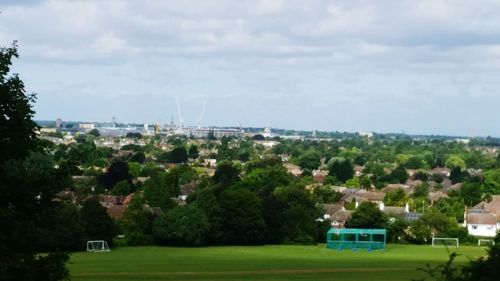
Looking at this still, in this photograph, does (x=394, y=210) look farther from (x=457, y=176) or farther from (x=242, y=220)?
(x=457, y=176)

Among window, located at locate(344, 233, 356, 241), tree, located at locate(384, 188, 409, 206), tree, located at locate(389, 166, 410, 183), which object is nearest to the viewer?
window, located at locate(344, 233, 356, 241)

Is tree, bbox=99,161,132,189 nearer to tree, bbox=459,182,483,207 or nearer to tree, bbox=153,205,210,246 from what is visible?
tree, bbox=459,182,483,207

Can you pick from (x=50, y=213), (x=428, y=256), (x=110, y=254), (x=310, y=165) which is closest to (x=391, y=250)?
(x=428, y=256)

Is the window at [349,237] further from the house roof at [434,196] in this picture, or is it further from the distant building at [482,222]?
the house roof at [434,196]

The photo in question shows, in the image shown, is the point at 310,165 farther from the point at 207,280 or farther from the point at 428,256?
the point at 207,280

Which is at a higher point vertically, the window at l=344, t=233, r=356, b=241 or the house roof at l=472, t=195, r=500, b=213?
the house roof at l=472, t=195, r=500, b=213

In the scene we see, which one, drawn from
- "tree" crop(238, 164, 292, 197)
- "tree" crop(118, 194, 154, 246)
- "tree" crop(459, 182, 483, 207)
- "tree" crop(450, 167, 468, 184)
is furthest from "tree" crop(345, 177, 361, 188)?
"tree" crop(118, 194, 154, 246)
